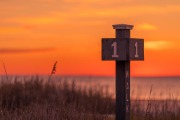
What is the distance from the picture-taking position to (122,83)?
1143cm

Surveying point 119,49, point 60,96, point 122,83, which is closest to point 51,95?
point 60,96

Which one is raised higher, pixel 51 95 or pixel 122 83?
pixel 122 83

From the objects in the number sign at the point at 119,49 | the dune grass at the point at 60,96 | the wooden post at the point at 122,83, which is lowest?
the dune grass at the point at 60,96

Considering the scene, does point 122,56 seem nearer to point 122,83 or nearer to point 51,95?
point 122,83

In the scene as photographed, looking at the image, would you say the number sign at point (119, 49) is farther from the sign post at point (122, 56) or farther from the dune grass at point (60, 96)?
the dune grass at point (60, 96)

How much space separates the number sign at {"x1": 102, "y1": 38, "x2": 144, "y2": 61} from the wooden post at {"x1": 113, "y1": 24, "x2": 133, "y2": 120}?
0.51 ft

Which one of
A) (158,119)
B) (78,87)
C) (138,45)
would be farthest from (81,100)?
(138,45)

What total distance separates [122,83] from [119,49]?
2.25ft

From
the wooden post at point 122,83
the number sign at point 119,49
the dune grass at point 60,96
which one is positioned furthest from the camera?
the dune grass at point 60,96

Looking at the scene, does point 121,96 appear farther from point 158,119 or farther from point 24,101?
point 24,101

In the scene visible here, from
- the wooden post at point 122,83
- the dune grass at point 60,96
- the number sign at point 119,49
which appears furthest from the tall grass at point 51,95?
the number sign at point 119,49

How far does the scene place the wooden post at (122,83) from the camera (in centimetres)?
1141

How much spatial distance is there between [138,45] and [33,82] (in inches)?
323

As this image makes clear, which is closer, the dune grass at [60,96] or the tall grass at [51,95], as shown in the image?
the dune grass at [60,96]
